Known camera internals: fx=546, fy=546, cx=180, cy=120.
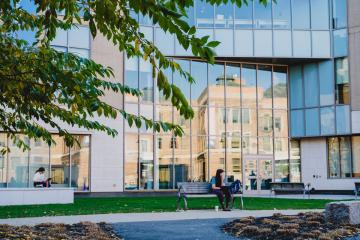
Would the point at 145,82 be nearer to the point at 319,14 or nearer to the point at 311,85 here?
the point at 311,85

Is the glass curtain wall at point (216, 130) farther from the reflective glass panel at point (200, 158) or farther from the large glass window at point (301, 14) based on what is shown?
the large glass window at point (301, 14)

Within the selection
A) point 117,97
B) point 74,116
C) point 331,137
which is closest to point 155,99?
point 117,97

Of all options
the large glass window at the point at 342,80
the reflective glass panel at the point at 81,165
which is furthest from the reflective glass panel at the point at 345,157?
the reflective glass panel at the point at 81,165

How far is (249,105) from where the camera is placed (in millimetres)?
34812

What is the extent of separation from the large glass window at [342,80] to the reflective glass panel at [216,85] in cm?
693

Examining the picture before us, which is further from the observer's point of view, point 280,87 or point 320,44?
point 280,87

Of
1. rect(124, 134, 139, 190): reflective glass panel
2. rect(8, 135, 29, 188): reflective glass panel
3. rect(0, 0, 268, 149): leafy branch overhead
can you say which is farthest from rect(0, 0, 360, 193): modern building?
rect(0, 0, 268, 149): leafy branch overhead

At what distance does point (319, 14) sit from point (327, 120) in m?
6.60

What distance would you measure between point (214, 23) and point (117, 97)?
7571 mm

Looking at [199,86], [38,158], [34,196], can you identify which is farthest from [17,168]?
→ [199,86]

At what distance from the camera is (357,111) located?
32.1 metres

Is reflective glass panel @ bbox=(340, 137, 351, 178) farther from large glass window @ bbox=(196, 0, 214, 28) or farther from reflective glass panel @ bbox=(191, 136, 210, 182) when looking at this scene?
large glass window @ bbox=(196, 0, 214, 28)

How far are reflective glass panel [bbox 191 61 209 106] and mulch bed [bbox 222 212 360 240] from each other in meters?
22.4

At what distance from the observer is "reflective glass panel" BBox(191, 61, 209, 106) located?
3322cm
